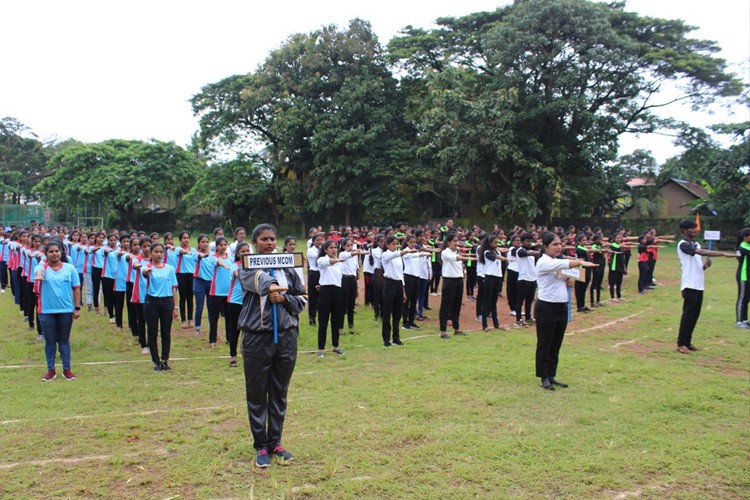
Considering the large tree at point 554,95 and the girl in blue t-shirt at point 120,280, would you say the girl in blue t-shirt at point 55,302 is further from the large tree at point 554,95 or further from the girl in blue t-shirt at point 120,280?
the large tree at point 554,95

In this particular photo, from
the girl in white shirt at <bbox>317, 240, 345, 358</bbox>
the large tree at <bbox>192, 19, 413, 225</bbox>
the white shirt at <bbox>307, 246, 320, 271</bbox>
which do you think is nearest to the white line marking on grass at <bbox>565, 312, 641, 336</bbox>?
the girl in white shirt at <bbox>317, 240, 345, 358</bbox>

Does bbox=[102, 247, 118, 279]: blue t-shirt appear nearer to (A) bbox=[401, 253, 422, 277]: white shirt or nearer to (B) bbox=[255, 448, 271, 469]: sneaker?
(A) bbox=[401, 253, 422, 277]: white shirt

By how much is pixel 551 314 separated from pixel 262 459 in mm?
3929

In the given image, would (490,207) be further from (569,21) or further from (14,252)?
(14,252)

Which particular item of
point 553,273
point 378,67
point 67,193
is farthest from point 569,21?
point 67,193

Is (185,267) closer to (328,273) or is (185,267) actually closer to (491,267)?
(328,273)

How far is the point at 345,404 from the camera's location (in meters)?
6.10

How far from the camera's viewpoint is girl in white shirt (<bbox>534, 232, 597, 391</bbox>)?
681 centimetres

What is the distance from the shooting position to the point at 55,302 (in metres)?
7.05

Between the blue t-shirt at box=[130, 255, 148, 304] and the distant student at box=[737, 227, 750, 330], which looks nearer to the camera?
the blue t-shirt at box=[130, 255, 148, 304]

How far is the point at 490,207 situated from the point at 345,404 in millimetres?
24445

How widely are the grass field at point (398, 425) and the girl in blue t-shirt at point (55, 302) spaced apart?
338mm

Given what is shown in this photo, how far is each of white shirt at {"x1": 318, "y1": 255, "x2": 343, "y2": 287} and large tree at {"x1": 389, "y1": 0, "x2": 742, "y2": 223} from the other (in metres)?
17.9

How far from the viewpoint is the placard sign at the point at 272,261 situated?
454 centimetres
